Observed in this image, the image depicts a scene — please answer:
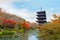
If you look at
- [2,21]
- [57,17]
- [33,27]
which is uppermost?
[57,17]

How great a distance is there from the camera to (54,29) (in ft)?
45.4

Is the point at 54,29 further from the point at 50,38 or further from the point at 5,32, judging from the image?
the point at 5,32

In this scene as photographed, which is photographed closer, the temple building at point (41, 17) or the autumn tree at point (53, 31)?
the autumn tree at point (53, 31)

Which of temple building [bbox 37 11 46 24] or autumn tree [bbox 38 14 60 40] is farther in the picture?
temple building [bbox 37 11 46 24]

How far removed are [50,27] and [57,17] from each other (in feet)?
3.14

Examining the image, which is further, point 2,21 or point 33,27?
point 33,27

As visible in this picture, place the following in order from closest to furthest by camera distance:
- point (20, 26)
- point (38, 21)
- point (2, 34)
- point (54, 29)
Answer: point (54, 29), point (2, 34), point (20, 26), point (38, 21)

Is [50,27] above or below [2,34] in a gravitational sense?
above

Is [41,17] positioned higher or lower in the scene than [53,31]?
lower

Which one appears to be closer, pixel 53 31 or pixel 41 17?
pixel 53 31

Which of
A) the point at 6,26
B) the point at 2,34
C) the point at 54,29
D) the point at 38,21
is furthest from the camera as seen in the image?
the point at 38,21

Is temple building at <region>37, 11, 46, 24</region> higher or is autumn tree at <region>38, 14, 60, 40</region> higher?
autumn tree at <region>38, 14, 60, 40</region>

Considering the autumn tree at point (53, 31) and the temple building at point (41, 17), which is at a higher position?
the autumn tree at point (53, 31)

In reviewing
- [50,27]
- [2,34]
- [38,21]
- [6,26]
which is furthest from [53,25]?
[38,21]
